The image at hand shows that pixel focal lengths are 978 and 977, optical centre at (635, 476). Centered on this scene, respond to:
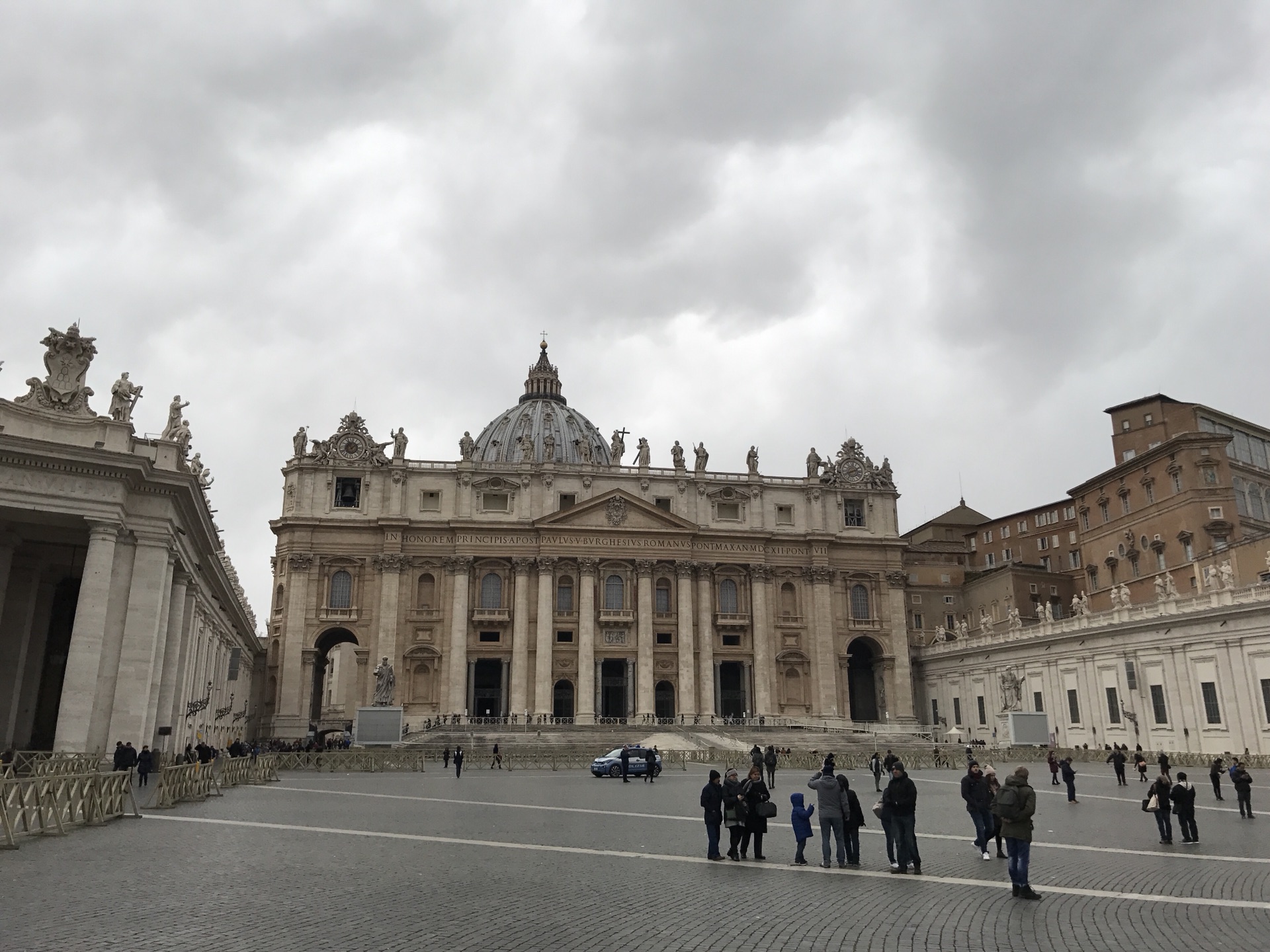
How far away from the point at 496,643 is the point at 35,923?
59.6 m

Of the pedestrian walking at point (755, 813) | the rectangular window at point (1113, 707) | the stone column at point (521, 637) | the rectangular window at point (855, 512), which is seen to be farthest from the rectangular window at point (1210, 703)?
the stone column at point (521, 637)

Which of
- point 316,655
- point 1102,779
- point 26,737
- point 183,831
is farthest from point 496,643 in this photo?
point 183,831

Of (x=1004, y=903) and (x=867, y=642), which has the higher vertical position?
(x=867, y=642)

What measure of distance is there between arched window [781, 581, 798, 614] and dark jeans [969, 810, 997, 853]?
5861 cm

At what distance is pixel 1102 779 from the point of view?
112 ft

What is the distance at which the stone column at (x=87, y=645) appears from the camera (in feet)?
80.6

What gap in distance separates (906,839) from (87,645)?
21.2 meters

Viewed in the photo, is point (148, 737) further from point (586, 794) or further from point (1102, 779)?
point (1102, 779)

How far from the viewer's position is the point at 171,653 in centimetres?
3003

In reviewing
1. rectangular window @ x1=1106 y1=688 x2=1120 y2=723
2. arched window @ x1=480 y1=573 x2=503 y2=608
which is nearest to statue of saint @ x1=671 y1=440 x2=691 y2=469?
Answer: arched window @ x1=480 y1=573 x2=503 y2=608

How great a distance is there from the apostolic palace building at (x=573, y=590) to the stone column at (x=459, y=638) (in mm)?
129

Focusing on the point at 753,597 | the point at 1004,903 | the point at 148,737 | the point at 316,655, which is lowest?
the point at 1004,903

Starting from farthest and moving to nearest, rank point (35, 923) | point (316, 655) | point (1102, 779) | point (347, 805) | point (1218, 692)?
point (316, 655) → point (1218, 692) → point (1102, 779) → point (347, 805) → point (35, 923)

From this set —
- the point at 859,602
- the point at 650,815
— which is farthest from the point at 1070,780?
the point at 859,602
